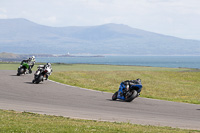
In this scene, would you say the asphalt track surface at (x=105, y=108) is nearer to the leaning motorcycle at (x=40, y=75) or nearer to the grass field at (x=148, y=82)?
the grass field at (x=148, y=82)

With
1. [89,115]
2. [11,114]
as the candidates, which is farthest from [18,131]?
[89,115]

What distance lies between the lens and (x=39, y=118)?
48.4 ft

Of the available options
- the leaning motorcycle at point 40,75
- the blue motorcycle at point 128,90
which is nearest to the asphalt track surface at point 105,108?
the blue motorcycle at point 128,90

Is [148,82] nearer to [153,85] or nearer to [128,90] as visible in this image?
[153,85]

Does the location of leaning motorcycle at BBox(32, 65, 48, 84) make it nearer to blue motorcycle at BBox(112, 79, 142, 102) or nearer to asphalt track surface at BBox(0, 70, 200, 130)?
asphalt track surface at BBox(0, 70, 200, 130)

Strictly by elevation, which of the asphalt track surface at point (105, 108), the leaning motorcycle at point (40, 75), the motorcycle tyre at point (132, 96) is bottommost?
the asphalt track surface at point (105, 108)

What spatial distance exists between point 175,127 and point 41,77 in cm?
2024

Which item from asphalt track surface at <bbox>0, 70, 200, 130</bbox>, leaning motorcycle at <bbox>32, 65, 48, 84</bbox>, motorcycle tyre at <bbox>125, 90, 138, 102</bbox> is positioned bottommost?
asphalt track surface at <bbox>0, 70, 200, 130</bbox>

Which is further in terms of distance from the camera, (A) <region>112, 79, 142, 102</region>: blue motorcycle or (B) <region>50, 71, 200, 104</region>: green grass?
(B) <region>50, 71, 200, 104</region>: green grass

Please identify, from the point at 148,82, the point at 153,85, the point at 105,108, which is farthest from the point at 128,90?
the point at 148,82

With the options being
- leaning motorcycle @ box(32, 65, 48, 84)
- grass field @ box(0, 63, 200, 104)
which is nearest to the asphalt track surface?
grass field @ box(0, 63, 200, 104)

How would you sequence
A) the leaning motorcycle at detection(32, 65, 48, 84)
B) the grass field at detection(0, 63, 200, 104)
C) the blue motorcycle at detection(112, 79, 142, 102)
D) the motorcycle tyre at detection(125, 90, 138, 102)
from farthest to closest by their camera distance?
1. the leaning motorcycle at detection(32, 65, 48, 84)
2. the grass field at detection(0, 63, 200, 104)
3. the blue motorcycle at detection(112, 79, 142, 102)
4. the motorcycle tyre at detection(125, 90, 138, 102)

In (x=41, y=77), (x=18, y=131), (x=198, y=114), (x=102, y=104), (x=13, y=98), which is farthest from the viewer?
(x=41, y=77)

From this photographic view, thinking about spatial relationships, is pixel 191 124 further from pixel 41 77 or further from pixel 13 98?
pixel 41 77
